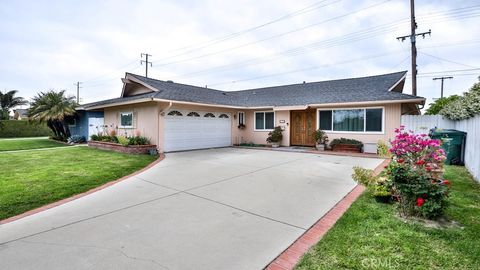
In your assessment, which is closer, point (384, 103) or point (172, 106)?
point (384, 103)

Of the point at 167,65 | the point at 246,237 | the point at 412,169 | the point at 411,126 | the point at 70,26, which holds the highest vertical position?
the point at 167,65

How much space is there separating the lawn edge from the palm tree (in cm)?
2074

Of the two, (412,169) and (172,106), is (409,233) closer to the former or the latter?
(412,169)

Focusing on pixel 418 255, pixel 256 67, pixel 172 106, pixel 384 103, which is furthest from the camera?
pixel 256 67

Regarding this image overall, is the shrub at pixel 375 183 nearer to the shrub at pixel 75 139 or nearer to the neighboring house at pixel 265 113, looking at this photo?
the neighboring house at pixel 265 113

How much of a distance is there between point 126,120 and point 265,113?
9157mm

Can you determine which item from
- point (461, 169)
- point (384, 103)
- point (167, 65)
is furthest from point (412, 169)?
point (167, 65)

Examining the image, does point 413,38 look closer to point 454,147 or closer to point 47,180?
point 454,147

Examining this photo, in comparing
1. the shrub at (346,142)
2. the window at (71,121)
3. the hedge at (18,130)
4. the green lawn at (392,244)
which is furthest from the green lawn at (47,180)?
the hedge at (18,130)

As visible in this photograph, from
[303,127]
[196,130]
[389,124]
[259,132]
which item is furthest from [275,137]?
[389,124]

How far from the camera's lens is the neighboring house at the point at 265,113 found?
12.0m

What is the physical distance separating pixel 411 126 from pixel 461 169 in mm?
4937

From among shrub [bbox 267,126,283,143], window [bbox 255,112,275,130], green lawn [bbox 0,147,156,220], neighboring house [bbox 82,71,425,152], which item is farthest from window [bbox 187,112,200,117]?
green lawn [bbox 0,147,156,220]

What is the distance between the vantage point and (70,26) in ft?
39.9
